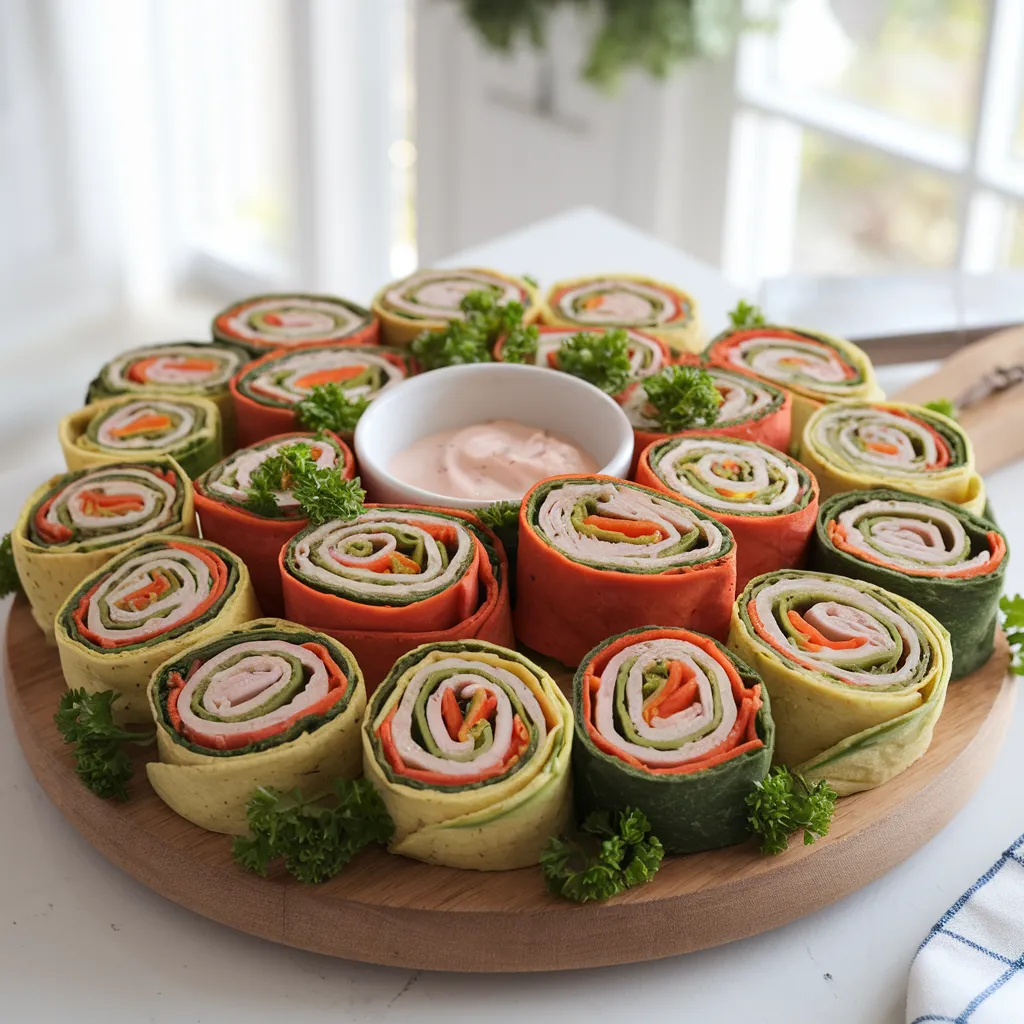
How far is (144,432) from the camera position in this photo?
2.97 meters

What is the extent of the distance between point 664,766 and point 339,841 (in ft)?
1.68

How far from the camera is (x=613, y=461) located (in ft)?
8.99

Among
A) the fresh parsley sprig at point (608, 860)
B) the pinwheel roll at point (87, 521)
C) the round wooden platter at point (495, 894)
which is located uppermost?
the pinwheel roll at point (87, 521)

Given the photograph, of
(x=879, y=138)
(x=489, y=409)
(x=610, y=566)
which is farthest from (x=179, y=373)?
(x=879, y=138)

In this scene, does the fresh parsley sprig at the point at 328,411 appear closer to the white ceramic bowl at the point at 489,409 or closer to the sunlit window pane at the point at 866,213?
the white ceramic bowl at the point at 489,409

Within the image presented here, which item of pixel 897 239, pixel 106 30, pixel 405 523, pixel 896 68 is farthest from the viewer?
pixel 106 30

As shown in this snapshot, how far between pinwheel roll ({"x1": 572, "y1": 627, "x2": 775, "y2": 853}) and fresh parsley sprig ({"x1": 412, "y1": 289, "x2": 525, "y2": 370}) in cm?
104

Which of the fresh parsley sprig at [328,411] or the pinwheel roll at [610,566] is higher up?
the fresh parsley sprig at [328,411]

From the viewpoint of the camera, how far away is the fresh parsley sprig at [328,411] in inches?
114

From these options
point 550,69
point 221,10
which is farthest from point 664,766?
point 221,10

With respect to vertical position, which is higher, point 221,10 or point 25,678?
point 221,10

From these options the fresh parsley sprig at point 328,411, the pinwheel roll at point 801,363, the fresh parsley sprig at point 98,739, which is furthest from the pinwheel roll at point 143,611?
the pinwheel roll at point 801,363

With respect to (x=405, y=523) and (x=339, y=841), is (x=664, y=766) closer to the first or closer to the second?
(x=339, y=841)

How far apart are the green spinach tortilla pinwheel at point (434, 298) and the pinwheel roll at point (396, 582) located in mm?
838
